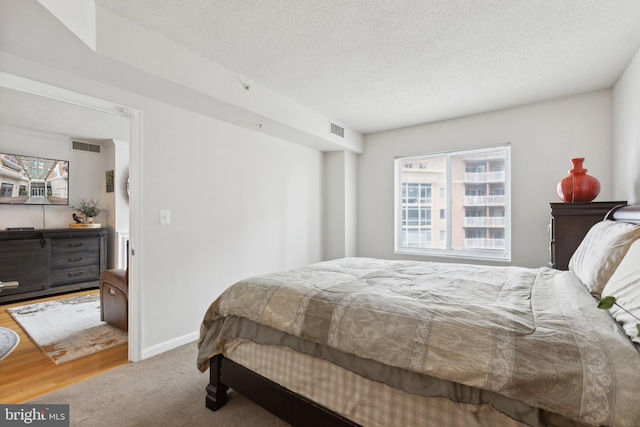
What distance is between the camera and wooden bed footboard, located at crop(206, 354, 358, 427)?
4.69 ft

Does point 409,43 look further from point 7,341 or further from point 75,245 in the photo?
point 75,245

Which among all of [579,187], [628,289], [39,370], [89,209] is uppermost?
[579,187]

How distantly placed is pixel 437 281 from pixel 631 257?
87 cm

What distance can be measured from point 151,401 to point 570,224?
3298 millimetres

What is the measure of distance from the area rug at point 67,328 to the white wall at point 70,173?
146cm

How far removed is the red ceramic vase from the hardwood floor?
389 centimetres

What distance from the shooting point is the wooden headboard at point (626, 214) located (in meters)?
1.74

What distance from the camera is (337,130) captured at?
4.12 metres

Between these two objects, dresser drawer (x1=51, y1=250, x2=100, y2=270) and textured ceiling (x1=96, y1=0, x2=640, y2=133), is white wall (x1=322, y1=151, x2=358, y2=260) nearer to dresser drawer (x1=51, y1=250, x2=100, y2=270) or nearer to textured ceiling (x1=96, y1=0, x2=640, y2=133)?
textured ceiling (x1=96, y1=0, x2=640, y2=133)

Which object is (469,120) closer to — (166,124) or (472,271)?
(472,271)

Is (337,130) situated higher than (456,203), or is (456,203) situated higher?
(337,130)

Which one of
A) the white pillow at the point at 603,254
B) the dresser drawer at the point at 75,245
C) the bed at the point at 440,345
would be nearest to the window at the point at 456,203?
the bed at the point at 440,345

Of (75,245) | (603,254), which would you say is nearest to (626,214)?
(603,254)

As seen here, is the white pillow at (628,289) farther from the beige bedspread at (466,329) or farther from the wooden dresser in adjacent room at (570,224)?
the wooden dresser in adjacent room at (570,224)
